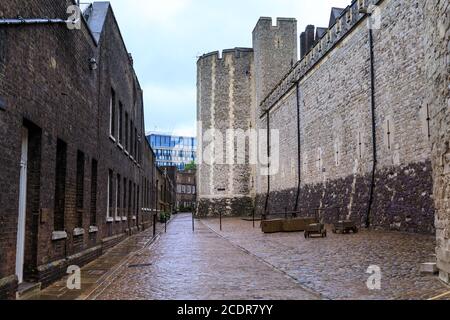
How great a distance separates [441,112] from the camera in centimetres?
733

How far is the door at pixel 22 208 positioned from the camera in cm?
716

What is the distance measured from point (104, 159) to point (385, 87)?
11.3 metres

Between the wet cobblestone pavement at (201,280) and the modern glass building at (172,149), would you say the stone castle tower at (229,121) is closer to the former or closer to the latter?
the wet cobblestone pavement at (201,280)

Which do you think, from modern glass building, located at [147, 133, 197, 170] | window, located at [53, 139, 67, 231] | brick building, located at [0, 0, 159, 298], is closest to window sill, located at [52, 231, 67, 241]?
brick building, located at [0, 0, 159, 298]

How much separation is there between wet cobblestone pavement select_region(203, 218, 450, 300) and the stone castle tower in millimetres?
32705

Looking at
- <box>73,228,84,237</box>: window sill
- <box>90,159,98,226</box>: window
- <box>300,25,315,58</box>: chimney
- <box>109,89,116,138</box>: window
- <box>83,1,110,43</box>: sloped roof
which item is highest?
<box>300,25,315,58</box>: chimney

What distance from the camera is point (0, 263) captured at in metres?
5.87

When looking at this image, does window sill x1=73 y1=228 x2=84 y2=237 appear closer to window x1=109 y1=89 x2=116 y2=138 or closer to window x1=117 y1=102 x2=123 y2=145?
window x1=109 y1=89 x2=116 y2=138

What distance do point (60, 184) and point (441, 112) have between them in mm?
6368

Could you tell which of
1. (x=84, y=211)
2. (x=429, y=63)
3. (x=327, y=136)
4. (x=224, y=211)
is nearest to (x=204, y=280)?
(x=84, y=211)

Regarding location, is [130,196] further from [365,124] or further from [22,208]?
[22,208]

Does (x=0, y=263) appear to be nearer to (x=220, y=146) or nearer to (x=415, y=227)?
(x=415, y=227)

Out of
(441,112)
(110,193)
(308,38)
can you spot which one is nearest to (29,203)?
(441,112)

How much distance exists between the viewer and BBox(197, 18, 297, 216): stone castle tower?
47.3 meters
